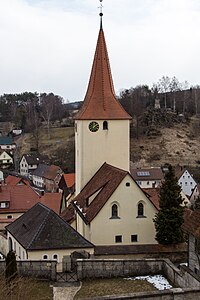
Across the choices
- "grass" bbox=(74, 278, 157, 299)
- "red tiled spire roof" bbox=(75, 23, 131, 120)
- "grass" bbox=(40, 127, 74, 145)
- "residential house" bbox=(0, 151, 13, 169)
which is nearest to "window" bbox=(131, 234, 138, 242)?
"grass" bbox=(74, 278, 157, 299)

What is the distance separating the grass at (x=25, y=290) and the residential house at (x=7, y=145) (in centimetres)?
8625

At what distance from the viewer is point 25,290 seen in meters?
16.5

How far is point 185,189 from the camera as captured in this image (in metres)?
64.2

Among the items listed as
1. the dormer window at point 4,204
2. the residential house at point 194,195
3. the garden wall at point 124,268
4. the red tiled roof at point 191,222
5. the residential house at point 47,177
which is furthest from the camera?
the residential house at point 47,177

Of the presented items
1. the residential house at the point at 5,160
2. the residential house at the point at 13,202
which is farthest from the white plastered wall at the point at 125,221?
the residential house at the point at 5,160

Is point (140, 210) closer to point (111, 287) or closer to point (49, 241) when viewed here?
point (49, 241)

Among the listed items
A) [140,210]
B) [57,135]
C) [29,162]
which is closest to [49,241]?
[140,210]

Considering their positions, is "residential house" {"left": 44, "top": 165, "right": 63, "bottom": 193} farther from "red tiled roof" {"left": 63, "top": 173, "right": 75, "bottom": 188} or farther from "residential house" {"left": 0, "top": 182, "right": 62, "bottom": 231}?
"residential house" {"left": 0, "top": 182, "right": 62, "bottom": 231}

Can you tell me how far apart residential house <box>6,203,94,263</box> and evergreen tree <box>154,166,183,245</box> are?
4116mm

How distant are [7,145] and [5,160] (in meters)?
8.63

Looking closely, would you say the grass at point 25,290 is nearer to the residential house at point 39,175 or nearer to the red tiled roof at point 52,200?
the red tiled roof at point 52,200

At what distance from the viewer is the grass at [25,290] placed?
14.9m

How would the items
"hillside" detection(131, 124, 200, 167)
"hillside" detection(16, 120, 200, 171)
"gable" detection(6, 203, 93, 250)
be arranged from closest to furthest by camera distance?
"gable" detection(6, 203, 93, 250) < "hillside" detection(131, 124, 200, 167) < "hillside" detection(16, 120, 200, 171)

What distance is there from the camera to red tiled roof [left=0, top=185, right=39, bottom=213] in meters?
41.8
